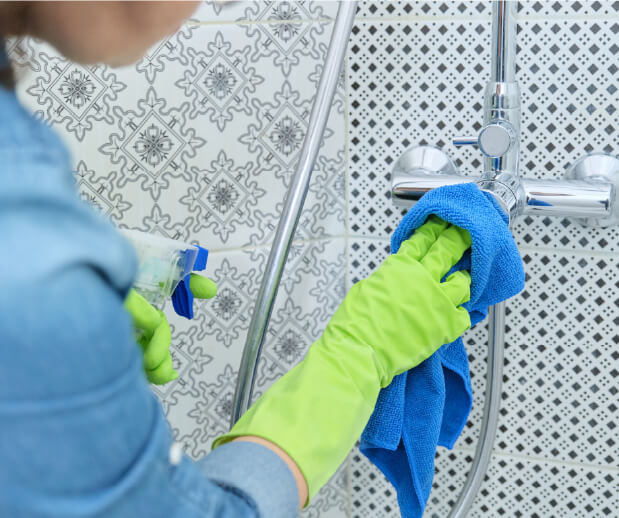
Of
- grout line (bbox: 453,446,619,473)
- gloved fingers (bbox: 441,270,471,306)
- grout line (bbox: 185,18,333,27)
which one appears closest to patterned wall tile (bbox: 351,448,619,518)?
grout line (bbox: 453,446,619,473)

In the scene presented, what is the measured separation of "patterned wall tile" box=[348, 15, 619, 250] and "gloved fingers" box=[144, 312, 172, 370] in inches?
15.9

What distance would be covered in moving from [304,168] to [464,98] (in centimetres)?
25

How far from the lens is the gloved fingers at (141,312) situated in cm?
62

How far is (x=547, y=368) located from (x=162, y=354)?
55cm

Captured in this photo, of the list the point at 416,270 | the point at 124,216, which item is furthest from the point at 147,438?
the point at 124,216

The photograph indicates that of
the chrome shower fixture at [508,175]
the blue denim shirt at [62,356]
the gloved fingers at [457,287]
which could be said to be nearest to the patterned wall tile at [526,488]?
the chrome shower fixture at [508,175]

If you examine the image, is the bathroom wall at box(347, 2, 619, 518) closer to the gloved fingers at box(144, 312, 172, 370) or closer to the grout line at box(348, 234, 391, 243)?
the grout line at box(348, 234, 391, 243)

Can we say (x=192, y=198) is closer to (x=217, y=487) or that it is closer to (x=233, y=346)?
Answer: (x=233, y=346)

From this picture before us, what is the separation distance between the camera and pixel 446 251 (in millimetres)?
649

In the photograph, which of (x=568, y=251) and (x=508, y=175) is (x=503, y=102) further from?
(x=568, y=251)

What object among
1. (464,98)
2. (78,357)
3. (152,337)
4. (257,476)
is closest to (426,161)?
(464,98)

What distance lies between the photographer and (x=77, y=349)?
0.93 ft

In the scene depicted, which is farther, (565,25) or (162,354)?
(565,25)

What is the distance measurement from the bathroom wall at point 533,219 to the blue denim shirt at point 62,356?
67cm
